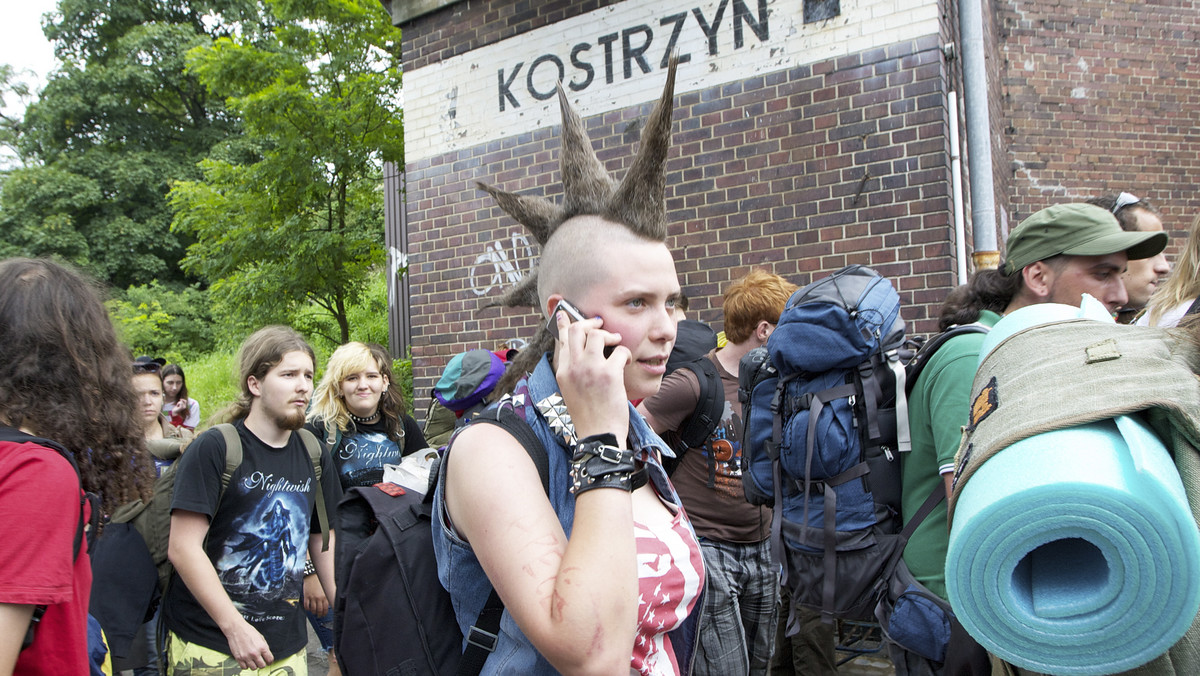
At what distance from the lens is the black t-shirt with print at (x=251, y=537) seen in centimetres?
308

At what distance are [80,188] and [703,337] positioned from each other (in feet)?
96.1

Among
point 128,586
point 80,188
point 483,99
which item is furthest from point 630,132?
point 80,188

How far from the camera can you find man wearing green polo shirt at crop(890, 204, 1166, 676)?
243cm

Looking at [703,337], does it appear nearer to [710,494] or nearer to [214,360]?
[710,494]

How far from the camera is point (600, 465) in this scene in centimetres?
142

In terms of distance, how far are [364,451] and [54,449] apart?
2916 mm

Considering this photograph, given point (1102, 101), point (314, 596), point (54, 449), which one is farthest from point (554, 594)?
point (1102, 101)

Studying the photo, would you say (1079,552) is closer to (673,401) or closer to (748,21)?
(673,401)

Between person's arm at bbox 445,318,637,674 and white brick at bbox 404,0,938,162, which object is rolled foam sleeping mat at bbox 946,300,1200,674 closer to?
person's arm at bbox 445,318,637,674

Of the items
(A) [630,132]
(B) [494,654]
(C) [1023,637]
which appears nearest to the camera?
(C) [1023,637]

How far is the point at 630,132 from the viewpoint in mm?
6918

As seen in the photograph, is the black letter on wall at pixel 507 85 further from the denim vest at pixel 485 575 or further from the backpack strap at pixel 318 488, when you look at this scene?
the denim vest at pixel 485 575

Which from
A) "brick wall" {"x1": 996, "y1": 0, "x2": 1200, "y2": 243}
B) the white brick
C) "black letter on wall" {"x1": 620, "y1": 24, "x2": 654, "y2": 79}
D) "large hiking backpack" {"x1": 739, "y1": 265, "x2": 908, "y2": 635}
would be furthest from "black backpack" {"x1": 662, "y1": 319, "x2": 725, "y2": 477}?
"brick wall" {"x1": 996, "y1": 0, "x2": 1200, "y2": 243}

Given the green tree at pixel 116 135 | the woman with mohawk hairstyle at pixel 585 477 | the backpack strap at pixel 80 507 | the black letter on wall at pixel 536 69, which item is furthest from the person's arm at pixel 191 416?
the green tree at pixel 116 135
